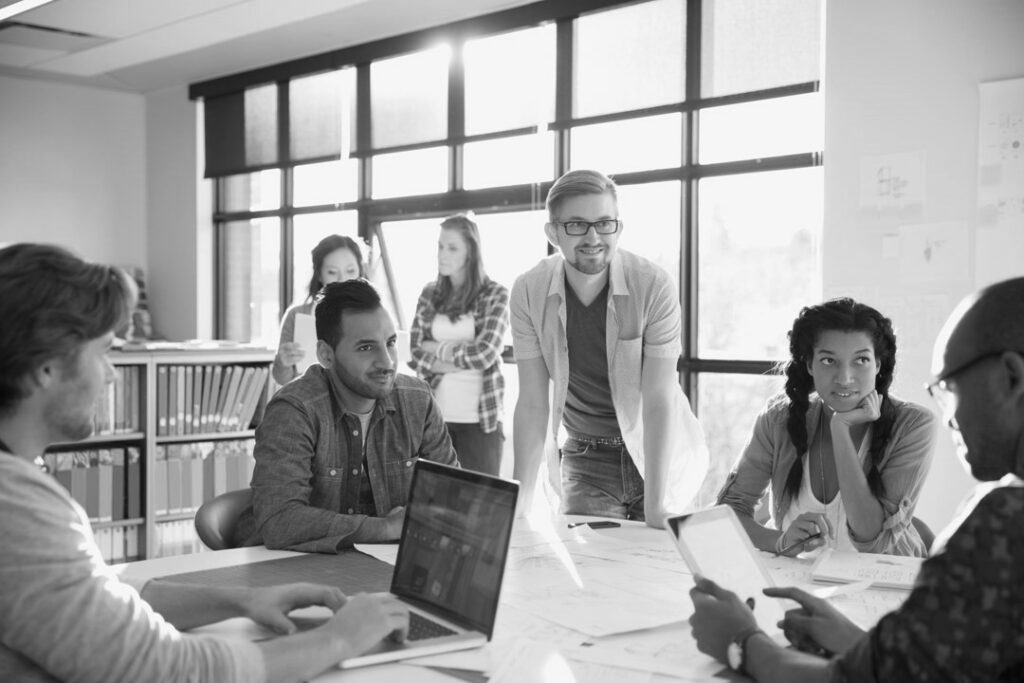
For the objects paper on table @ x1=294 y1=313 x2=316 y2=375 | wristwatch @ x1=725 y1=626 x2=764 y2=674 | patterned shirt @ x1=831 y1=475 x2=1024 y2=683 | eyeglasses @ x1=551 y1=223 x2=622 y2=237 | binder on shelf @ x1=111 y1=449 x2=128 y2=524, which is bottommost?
binder on shelf @ x1=111 y1=449 x2=128 y2=524

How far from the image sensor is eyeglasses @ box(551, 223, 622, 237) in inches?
98.2

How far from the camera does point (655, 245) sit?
4.69m

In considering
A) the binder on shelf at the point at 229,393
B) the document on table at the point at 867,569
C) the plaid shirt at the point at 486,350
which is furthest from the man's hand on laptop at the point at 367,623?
the binder on shelf at the point at 229,393

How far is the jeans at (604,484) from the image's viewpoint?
263cm

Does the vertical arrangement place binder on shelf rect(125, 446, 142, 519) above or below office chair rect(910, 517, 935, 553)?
below

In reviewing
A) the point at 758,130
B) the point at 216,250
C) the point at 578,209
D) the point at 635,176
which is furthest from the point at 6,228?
the point at 578,209

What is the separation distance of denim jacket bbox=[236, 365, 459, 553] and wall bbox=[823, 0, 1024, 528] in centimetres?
207

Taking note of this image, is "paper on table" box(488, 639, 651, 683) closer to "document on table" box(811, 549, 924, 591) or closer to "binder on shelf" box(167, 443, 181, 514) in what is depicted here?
"document on table" box(811, 549, 924, 591)

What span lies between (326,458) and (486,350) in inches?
80.5

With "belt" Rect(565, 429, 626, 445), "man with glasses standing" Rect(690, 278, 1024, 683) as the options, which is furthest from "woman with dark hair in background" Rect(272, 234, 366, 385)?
"man with glasses standing" Rect(690, 278, 1024, 683)

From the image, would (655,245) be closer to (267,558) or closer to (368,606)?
(267,558)

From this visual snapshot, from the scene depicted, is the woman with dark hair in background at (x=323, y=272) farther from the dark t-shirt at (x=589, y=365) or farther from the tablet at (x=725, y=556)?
the tablet at (x=725, y=556)

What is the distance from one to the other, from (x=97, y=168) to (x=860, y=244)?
589 centimetres

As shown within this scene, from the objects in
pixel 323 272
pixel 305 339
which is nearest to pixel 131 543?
pixel 305 339
